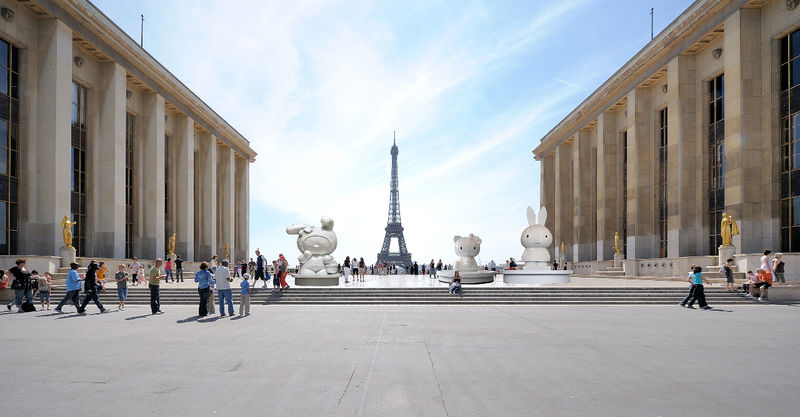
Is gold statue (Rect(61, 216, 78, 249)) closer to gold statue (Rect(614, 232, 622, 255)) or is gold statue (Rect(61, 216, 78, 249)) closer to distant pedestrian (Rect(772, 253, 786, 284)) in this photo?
distant pedestrian (Rect(772, 253, 786, 284))

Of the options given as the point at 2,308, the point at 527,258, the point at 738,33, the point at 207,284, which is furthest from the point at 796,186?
the point at 2,308

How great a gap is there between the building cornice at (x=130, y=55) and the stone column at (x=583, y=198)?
33947 mm

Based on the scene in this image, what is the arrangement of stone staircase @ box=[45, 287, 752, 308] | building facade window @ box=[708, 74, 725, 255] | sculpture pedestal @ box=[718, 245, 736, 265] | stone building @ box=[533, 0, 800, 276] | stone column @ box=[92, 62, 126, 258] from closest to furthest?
stone staircase @ box=[45, 287, 752, 308] < sculpture pedestal @ box=[718, 245, 736, 265] < stone building @ box=[533, 0, 800, 276] < building facade window @ box=[708, 74, 725, 255] < stone column @ box=[92, 62, 126, 258]

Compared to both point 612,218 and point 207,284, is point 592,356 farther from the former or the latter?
point 612,218

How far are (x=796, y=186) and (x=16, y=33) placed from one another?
38700 mm

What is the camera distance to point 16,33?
29.4m

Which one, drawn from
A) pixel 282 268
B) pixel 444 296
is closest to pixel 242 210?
pixel 282 268

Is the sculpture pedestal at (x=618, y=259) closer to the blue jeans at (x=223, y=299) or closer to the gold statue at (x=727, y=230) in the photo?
the gold statue at (x=727, y=230)

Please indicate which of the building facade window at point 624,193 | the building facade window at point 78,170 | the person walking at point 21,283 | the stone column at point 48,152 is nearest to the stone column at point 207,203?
the building facade window at point 78,170

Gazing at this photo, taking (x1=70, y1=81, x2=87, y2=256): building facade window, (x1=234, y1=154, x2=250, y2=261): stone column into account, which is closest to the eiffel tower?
(x1=234, y1=154, x2=250, y2=261): stone column

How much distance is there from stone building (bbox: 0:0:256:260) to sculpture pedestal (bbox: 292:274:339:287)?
1343 centimetres

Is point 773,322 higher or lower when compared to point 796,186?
lower

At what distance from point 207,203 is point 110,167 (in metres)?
18.2

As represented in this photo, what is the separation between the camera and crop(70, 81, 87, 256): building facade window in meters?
34.5
